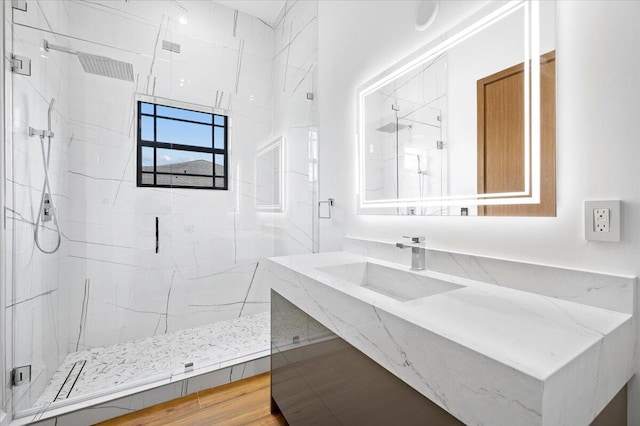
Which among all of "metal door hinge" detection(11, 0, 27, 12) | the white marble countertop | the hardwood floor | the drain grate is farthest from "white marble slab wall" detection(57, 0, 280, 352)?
the white marble countertop

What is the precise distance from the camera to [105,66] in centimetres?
214

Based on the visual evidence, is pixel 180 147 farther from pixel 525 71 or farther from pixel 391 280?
pixel 525 71

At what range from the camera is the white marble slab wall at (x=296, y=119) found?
2217 mm

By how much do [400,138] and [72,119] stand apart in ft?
7.32

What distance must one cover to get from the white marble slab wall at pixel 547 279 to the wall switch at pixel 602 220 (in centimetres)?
10

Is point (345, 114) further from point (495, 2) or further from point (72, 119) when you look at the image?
point (72, 119)

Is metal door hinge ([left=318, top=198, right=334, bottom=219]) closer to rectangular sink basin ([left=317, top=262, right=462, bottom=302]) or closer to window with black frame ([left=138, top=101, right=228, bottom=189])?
rectangular sink basin ([left=317, top=262, right=462, bottom=302])

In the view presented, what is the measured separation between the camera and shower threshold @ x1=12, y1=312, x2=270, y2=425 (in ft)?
5.03

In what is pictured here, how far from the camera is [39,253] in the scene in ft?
5.52

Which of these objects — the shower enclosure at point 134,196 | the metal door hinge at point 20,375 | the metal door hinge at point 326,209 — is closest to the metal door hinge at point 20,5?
the shower enclosure at point 134,196

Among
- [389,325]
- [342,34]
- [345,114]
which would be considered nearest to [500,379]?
[389,325]

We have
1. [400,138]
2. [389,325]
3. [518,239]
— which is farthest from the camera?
[400,138]

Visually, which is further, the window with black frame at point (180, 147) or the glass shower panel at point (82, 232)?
the window with black frame at point (180, 147)

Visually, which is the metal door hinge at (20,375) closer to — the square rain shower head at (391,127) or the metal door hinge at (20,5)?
the metal door hinge at (20,5)
